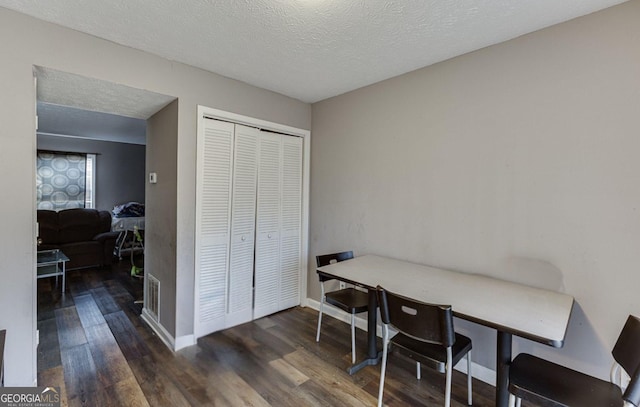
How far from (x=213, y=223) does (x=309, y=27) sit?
1858 millimetres

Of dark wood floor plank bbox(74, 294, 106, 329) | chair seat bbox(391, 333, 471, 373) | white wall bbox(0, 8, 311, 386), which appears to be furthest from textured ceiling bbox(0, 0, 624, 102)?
dark wood floor plank bbox(74, 294, 106, 329)

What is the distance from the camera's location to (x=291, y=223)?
3475 millimetres

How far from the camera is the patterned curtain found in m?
5.53

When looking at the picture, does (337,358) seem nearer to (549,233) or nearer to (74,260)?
(549,233)

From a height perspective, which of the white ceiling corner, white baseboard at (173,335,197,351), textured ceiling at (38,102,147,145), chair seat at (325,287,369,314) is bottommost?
white baseboard at (173,335,197,351)

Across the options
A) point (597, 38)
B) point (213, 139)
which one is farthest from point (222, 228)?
point (597, 38)

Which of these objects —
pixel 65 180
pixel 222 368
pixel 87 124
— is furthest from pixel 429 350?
pixel 65 180

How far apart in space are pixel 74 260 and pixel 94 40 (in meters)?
4.17

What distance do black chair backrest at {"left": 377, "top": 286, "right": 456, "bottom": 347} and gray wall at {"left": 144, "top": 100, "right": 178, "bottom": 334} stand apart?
192 cm

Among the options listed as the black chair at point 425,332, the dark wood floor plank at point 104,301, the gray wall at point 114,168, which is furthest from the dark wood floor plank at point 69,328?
the gray wall at point 114,168

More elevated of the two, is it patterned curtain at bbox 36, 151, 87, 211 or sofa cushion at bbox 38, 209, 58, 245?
patterned curtain at bbox 36, 151, 87, 211

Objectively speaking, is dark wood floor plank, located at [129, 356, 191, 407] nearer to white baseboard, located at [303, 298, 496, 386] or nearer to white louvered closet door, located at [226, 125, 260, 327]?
white louvered closet door, located at [226, 125, 260, 327]

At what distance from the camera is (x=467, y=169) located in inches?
89.6

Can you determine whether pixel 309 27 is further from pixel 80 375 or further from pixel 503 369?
pixel 80 375
